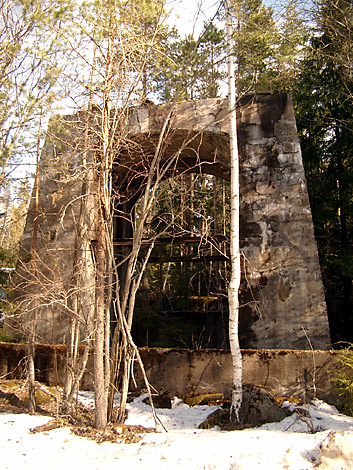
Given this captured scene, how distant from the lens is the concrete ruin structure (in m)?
7.36

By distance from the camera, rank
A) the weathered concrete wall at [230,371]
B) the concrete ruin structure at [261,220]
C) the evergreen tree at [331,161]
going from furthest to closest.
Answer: the evergreen tree at [331,161], the concrete ruin structure at [261,220], the weathered concrete wall at [230,371]

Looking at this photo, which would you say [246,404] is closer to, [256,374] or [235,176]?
[256,374]

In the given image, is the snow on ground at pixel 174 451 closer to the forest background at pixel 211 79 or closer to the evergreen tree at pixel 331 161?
the forest background at pixel 211 79

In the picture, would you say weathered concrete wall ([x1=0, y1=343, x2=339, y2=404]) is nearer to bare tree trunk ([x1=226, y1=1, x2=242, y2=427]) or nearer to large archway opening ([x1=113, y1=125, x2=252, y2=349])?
large archway opening ([x1=113, y1=125, x2=252, y2=349])

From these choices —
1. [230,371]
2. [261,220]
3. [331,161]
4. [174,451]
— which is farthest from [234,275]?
[331,161]

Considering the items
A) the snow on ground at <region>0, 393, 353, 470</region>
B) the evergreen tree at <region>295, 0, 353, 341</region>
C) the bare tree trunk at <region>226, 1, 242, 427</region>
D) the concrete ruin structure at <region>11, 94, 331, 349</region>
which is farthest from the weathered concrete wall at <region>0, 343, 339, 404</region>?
the evergreen tree at <region>295, 0, 353, 341</region>

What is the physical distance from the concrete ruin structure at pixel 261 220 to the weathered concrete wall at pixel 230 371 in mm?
534

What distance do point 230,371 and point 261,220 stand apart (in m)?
2.84

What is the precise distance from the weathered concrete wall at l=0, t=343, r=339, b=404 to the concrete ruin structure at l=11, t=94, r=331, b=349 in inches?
21.0

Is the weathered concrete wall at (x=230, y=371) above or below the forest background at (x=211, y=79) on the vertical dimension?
→ below

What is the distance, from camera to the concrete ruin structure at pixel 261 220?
7355 mm

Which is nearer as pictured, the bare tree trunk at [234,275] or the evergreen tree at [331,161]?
the bare tree trunk at [234,275]

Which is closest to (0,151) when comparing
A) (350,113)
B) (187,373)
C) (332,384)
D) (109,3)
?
(109,3)

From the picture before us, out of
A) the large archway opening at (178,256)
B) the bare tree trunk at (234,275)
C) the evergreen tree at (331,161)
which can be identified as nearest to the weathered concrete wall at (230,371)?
the large archway opening at (178,256)
